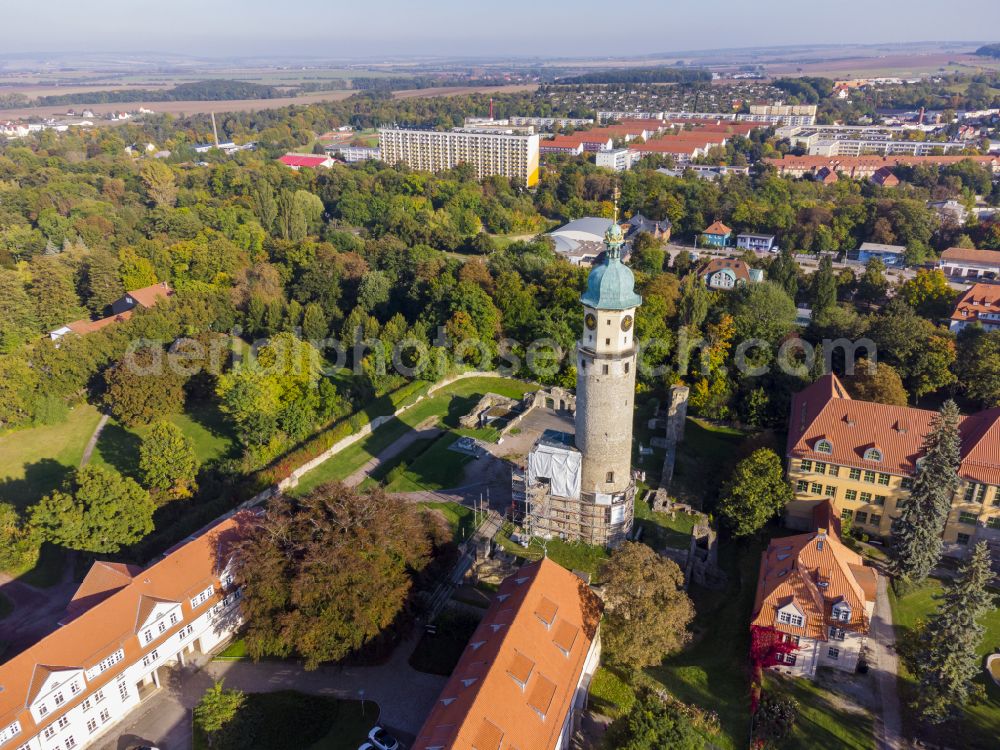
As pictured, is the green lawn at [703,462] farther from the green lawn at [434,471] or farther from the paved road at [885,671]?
the green lawn at [434,471]

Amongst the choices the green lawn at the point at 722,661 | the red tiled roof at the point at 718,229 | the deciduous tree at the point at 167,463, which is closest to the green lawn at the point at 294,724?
the green lawn at the point at 722,661

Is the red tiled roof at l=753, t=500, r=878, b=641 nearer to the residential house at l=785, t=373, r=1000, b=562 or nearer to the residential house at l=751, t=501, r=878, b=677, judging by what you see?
the residential house at l=751, t=501, r=878, b=677

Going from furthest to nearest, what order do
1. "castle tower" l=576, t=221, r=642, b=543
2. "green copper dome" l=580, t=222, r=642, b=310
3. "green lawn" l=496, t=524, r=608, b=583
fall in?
1. "green lawn" l=496, t=524, r=608, b=583
2. "castle tower" l=576, t=221, r=642, b=543
3. "green copper dome" l=580, t=222, r=642, b=310

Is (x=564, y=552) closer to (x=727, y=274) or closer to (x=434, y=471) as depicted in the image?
(x=434, y=471)

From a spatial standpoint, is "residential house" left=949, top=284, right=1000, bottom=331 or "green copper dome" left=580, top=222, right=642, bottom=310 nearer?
"green copper dome" left=580, top=222, right=642, bottom=310

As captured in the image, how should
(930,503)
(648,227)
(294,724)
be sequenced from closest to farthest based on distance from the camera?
(294,724) → (930,503) → (648,227)

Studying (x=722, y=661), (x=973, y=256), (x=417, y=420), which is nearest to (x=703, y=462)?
Answer: (x=722, y=661)

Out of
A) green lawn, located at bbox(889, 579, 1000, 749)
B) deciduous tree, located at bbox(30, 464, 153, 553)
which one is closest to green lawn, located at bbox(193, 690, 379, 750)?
deciduous tree, located at bbox(30, 464, 153, 553)
